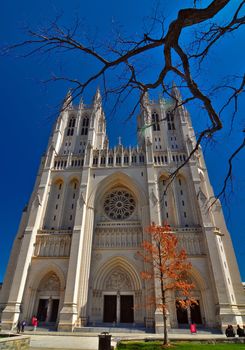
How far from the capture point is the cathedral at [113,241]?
73.1 ft

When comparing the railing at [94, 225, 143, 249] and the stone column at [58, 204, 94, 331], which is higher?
the railing at [94, 225, 143, 249]

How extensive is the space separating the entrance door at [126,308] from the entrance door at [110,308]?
77 cm

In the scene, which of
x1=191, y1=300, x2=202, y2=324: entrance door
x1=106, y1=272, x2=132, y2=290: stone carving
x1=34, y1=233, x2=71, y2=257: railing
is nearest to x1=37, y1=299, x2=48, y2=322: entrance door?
x1=34, y1=233, x2=71, y2=257: railing

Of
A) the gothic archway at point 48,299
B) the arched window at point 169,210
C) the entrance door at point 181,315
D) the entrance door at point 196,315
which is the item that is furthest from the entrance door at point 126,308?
the arched window at point 169,210

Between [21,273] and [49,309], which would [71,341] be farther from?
[49,309]

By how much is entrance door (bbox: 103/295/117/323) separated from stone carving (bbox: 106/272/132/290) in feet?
3.39

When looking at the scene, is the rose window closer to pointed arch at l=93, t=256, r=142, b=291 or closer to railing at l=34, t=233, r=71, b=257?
pointed arch at l=93, t=256, r=142, b=291

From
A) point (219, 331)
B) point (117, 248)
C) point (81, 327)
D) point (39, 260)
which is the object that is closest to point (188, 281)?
point (219, 331)

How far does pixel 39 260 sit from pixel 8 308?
526cm

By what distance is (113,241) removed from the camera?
2712cm

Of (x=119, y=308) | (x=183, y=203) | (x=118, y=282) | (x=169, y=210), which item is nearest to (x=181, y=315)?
(x=119, y=308)

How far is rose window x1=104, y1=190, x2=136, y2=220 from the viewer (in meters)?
30.2

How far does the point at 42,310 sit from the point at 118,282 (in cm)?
897

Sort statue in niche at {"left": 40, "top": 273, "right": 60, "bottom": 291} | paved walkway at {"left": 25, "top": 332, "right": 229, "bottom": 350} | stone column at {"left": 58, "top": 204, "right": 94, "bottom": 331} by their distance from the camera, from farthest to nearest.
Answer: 1. statue in niche at {"left": 40, "top": 273, "right": 60, "bottom": 291}
2. stone column at {"left": 58, "top": 204, "right": 94, "bottom": 331}
3. paved walkway at {"left": 25, "top": 332, "right": 229, "bottom": 350}
